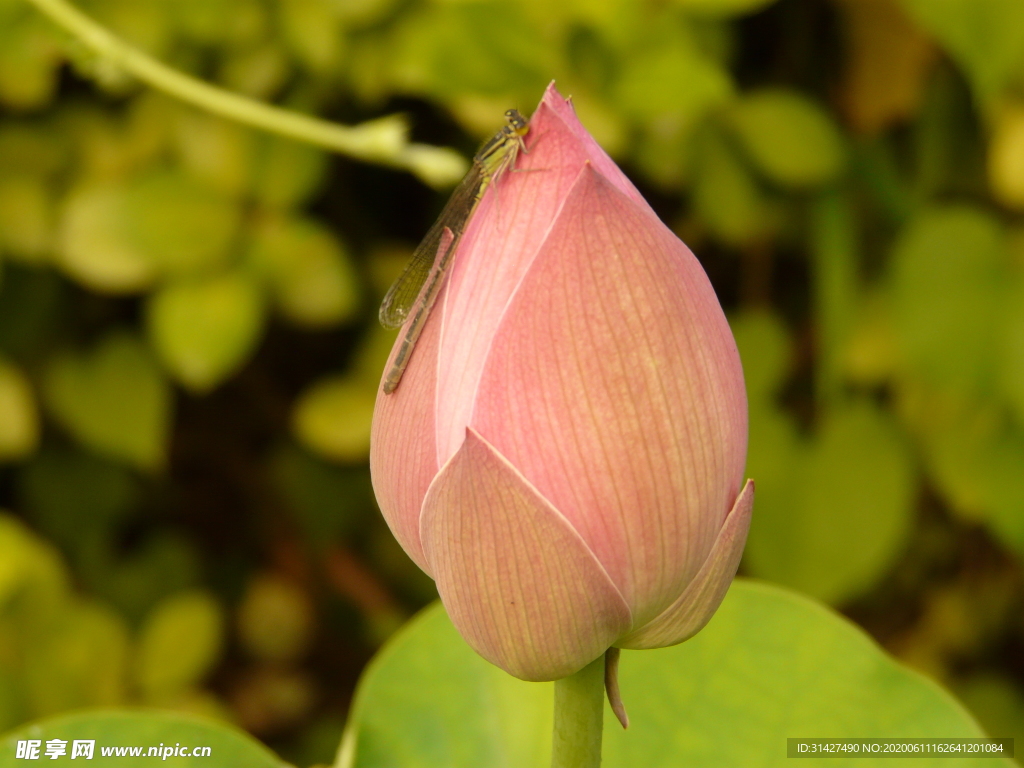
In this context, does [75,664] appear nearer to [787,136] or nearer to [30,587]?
[30,587]

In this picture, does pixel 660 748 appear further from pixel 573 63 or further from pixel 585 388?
pixel 573 63

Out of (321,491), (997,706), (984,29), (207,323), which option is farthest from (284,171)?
(997,706)

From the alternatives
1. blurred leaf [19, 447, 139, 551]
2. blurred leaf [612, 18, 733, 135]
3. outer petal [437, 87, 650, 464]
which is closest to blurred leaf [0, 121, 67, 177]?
blurred leaf [19, 447, 139, 551]

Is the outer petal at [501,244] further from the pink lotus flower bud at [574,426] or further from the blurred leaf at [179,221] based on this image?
the blurred leaf at [179,221]

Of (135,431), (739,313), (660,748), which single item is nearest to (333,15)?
(135,431)

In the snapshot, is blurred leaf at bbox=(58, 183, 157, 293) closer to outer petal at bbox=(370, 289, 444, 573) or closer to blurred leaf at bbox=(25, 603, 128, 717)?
blurred leaf at bbox=(25, 603, 128, 717)
